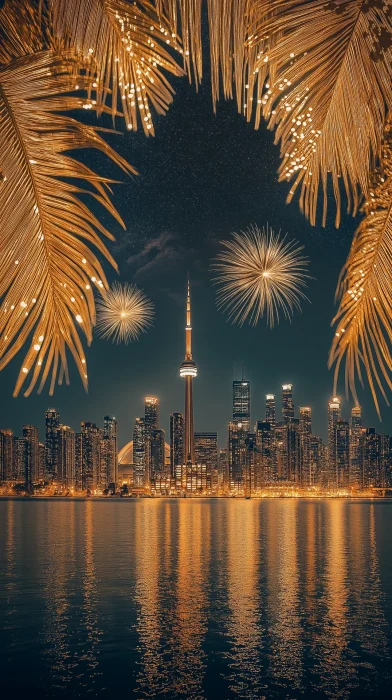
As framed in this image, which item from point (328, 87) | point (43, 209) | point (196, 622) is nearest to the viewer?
point (43, 209)

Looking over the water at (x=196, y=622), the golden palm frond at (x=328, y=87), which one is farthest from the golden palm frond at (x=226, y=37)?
the water at (x=196, y=622)

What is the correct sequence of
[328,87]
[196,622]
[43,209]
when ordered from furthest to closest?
[196,622]
[328,87]
[43,209]

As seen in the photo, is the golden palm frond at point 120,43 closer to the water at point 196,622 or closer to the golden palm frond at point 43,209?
the golden palm frond at point 43,209

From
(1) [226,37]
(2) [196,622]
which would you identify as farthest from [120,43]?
(2) [196,622]

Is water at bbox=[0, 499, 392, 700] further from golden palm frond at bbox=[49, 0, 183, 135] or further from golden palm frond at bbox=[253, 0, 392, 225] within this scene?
golden palm frond at bbox=[49, 0, 183, 135]

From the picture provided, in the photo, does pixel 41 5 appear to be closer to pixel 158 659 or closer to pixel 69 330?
pixel 69 330

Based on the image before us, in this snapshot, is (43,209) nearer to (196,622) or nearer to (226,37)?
(226,37)

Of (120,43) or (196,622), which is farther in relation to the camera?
(196,622)
